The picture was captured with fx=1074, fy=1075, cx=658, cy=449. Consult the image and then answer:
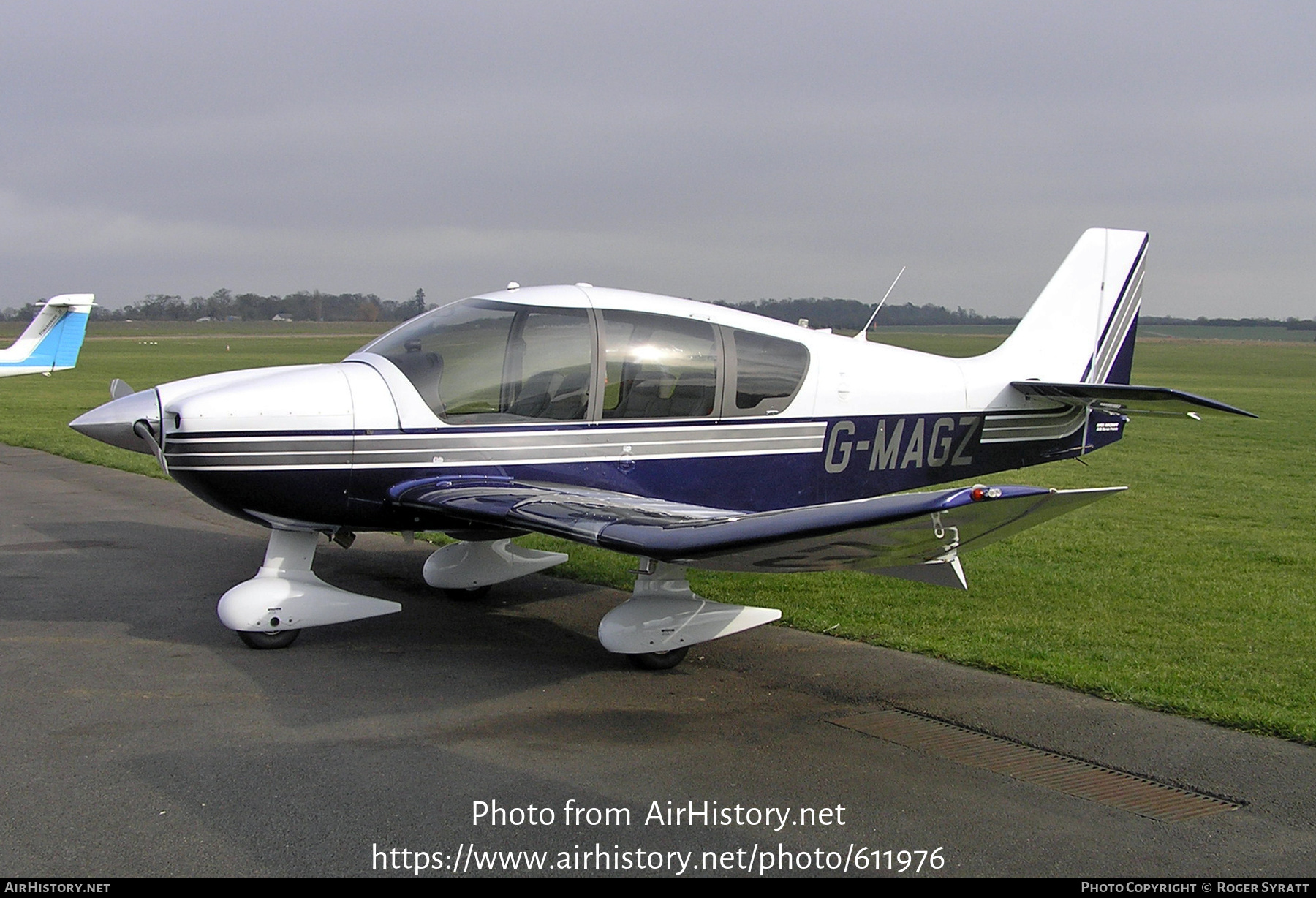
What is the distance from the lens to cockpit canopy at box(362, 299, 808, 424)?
255 inches

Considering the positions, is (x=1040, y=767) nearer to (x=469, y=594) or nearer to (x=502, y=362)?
(x=502, y=362)

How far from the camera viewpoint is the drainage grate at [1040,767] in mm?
4199

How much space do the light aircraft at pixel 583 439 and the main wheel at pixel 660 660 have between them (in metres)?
0.01

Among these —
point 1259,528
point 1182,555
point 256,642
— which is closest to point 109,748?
point 256,642

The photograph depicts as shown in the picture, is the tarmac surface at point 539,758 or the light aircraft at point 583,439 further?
the light aircraft at point 583,439

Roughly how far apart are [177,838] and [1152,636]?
219 inches

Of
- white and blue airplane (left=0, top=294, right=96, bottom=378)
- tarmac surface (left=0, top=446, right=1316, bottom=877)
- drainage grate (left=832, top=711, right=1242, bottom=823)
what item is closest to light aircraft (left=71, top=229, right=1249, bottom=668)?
tarmac surface (left=0, top=446, right=1316, bottom=877)

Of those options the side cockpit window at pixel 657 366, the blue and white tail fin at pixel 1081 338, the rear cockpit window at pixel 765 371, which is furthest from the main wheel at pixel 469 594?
the blue and white tail fin at pixel 1081 338

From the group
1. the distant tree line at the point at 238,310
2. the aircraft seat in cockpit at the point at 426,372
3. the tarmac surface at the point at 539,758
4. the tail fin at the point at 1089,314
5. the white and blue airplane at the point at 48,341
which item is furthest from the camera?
the distant tree line at the point at 238,310

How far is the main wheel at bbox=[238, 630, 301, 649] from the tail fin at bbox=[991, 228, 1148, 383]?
5683 mm

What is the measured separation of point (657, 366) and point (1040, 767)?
3332 mm

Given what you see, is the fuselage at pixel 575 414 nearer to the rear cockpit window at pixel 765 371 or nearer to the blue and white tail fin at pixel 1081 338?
the rear cockpit window at pixel 765 371

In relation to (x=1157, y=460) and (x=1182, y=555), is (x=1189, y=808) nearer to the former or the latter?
(x=1182, y=555)

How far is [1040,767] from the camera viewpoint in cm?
460
